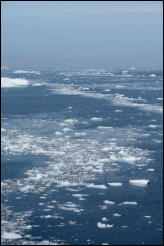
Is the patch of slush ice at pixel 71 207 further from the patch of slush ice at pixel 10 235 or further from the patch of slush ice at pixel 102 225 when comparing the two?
the patch of slush ice at pixel 10 235

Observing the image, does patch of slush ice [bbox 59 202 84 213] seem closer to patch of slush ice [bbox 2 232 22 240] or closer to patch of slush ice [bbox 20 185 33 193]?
patch of slush ice [bbox 20 185 33 193]

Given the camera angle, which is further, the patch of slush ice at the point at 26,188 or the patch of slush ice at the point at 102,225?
the patch of slush ice at the point at 26,188

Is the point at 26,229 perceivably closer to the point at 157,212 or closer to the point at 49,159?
the point at 157,212

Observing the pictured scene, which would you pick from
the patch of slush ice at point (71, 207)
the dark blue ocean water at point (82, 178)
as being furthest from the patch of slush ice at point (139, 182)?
the patch of slush ice at point (71, 207)

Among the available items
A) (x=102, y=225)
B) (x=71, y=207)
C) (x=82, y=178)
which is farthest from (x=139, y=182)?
(x=102, y=225)

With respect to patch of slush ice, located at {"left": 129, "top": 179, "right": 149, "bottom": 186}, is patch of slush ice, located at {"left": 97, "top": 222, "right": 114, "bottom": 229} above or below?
below

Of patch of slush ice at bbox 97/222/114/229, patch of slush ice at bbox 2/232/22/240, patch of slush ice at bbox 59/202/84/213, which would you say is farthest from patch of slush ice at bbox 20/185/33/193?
patch of slush ice at bbox 97/222/114/229

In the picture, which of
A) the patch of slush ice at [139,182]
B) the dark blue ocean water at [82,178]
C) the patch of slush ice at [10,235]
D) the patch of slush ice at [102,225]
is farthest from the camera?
the patch of slush ice at [139,182]

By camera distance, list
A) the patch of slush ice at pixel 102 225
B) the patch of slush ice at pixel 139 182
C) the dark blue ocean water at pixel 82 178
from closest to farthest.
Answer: the dark blue ocean water at pixel 82 178
the patch of slush ice at pixel 102 225
the patch of slush ice at pixel 139 182

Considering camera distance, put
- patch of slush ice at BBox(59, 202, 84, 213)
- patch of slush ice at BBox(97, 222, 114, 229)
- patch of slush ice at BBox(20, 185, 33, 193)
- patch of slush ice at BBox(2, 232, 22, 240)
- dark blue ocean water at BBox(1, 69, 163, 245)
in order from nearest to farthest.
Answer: patch of slush ice at BBox(2, 232, 22, 240) → dark blue ocean water at BBox(1, 69, 163, 245) → patch of slush ice at BBox(97, 222, 114, 229) → patch of slush ice at BBox(59, 202, 84, 213) → patch of slush ice at BBox(20, 185, 33, 193)
